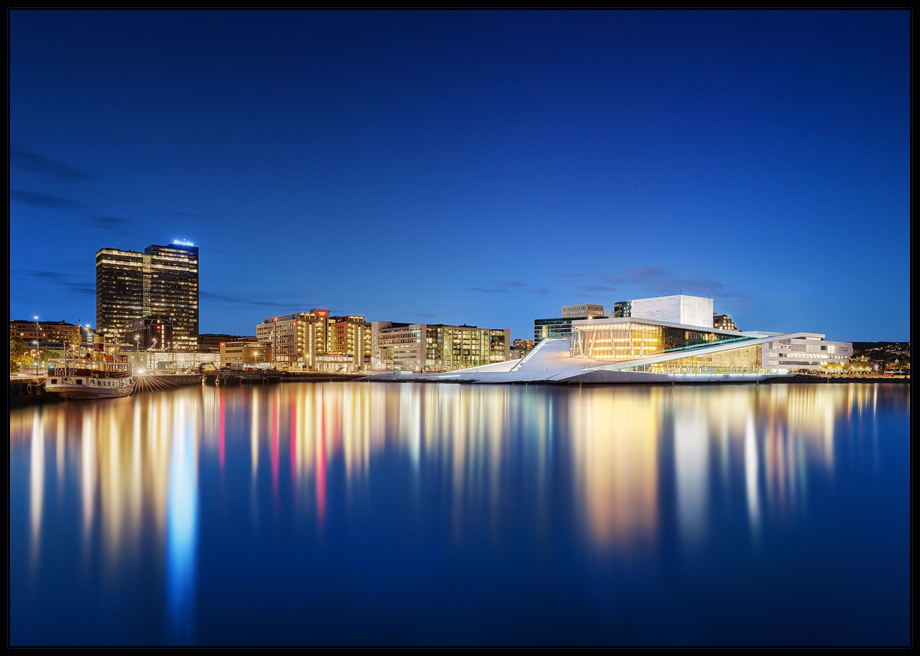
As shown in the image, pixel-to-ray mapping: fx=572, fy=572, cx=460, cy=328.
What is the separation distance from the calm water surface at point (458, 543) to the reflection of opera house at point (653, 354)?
49.4 metres

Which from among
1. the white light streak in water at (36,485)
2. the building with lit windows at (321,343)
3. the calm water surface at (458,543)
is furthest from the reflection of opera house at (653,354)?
the building with lit windows at (321,343)

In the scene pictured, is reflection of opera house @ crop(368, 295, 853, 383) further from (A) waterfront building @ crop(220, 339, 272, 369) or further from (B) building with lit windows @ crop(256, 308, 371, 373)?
(A) waterfront building @ crop(220, 339, 272, 369)

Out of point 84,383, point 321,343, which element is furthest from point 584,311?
point 84,383

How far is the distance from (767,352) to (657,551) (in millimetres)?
93093

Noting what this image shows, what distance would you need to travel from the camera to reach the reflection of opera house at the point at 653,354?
7119 cm

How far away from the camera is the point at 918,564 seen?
9.17m

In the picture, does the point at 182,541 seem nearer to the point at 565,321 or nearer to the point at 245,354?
the point at 245,354

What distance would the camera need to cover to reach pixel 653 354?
7462 centimetres

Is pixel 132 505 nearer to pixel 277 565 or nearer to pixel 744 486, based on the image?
pixel 277 565

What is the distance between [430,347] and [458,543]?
145 m

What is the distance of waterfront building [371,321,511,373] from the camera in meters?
154

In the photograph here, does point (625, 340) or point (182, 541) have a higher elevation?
point (625, 340)

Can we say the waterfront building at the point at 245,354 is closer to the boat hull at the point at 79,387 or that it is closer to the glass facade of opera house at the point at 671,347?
the glass facade of opera house at the point at 671,347
